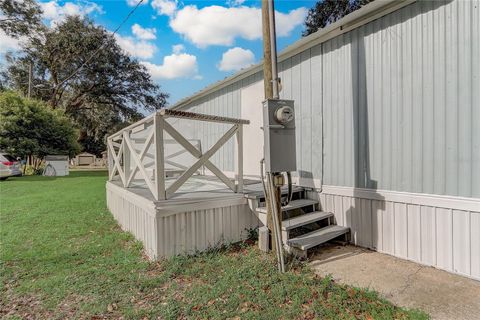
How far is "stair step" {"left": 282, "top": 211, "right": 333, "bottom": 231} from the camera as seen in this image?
140 inches

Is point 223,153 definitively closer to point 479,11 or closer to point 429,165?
point 429,165

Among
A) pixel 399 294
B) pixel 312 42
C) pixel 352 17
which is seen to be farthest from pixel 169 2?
pixel 399 294

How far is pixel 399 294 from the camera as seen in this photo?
2525 mm

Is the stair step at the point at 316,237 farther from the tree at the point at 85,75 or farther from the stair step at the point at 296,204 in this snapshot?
the tree at the point at 85,75

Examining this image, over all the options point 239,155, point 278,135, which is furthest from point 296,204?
point 278,135

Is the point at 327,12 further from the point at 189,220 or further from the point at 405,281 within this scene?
the point at 405,281

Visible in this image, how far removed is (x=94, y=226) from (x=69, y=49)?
1768 centimetres

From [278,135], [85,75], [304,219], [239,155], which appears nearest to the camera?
[278,135]

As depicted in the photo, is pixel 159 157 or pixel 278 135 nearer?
pixel 278 135

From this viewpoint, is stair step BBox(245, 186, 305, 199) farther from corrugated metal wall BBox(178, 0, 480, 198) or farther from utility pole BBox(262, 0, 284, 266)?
utility pole BBox(262, 0, 284, 266)

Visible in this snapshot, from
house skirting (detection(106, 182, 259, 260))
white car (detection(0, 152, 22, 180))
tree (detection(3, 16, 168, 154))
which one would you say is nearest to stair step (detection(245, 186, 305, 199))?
house skirting (detection(106, 182, 259, 260))

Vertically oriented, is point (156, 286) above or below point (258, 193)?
below

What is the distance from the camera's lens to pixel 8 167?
12.2 m

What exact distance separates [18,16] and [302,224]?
21.5 m
